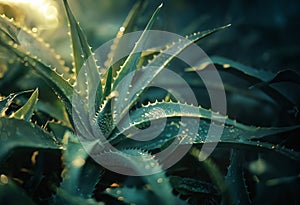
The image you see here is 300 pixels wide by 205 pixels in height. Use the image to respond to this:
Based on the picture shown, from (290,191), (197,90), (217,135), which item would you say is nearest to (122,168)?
(217,135)

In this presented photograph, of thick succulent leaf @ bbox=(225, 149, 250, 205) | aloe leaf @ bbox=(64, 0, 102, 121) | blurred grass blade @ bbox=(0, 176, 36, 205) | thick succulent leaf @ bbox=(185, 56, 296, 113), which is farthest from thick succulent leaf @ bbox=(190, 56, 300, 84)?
blurred grass blade @ bbox=(0, 176, 36, 205)

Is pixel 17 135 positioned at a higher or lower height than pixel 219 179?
lower

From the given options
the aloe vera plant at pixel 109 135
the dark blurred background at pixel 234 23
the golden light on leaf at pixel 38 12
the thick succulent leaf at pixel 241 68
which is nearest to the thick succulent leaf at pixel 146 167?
the aloe vera plant at pixel 109 135

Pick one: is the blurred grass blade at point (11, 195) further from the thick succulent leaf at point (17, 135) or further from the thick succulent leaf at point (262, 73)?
the thick succulent leaf at point (262, 73)

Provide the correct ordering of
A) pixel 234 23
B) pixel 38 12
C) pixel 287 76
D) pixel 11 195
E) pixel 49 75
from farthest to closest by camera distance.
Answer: pixel 234 23
pixel 38 12
pixel 287 76
pixel 49 75
pixel 11 195

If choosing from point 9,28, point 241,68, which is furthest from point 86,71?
point 241,68

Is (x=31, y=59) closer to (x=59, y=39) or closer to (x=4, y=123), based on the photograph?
(x=4, y=123)

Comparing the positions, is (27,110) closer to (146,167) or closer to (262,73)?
(146,167)
